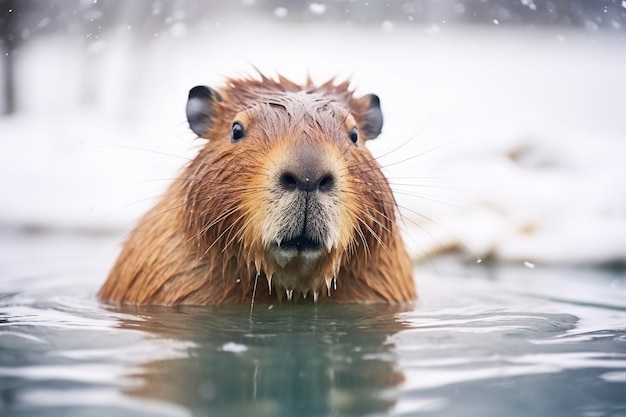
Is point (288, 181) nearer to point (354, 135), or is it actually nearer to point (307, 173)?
point (307, 173)

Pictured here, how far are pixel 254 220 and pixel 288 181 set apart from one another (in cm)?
27

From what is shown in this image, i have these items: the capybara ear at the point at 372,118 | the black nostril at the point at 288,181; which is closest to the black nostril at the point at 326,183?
the black nostril at the point at 288,181

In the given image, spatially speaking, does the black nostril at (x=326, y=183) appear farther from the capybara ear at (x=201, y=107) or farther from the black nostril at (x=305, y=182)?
the capybara ear at (x=201, y=107)

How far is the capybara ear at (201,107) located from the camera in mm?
4773

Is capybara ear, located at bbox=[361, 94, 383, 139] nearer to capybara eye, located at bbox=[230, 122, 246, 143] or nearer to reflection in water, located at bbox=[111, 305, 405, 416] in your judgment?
capybara eye, located at bbox=[230, 122, 246, 143]

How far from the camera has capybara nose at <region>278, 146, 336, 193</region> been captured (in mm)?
3748

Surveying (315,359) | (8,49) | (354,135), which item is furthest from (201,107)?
(8,49)

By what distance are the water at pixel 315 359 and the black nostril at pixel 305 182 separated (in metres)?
0.60

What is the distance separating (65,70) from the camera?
1257 cm

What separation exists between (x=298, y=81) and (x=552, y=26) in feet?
24.3

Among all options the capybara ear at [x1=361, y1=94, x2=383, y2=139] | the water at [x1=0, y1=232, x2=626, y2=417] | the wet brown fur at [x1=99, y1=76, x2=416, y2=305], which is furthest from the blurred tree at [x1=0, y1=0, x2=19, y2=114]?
the capybara ear at [x1=361, y1=94, x2=383, y2=139]

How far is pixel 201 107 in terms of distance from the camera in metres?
4.79

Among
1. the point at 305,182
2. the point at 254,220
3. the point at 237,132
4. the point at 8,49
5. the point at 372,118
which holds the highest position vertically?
the point at 8,49

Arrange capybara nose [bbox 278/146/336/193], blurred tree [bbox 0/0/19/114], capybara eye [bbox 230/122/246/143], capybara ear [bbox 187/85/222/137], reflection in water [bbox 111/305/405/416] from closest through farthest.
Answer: reflection in water [bbox 111/305/405/416]
capybara nose [bbox 278/146/336/193]
capybara eye [bbox 230/122/246/143]
capybara ear [bbox 187/85/222/137]
blurred tree [bbox 0/0/19/114]
